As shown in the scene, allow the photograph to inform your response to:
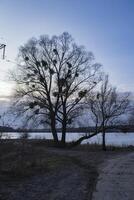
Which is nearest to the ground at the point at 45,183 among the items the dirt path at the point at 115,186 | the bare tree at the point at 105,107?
the dirt path at the point at 115,186

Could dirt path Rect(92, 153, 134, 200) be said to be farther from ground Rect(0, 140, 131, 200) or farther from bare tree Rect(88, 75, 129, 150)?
bare tree Rect(88, 75, 129, 150)

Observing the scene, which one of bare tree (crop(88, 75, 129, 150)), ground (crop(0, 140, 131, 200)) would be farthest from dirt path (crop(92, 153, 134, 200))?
bare tree (crop(88, 75, 129, 150))

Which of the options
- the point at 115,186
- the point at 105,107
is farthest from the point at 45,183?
the point at 105,107

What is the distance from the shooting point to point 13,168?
16375mm

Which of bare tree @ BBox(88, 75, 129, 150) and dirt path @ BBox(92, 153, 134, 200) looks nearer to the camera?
dirt path @ BBox(92, 153, 134, 200)

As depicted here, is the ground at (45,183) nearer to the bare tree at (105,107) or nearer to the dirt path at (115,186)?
the dirt path at (115,186)

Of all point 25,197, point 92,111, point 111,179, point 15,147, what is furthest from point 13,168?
point 92,111

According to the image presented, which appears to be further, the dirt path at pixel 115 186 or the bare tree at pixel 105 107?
the bare tree at pixel 105 107

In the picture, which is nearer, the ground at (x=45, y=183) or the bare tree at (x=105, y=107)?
the ground at (x=45, y=183)

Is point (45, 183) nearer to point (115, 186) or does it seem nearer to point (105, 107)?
point (115, 186)

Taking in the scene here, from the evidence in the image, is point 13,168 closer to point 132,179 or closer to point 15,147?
point 132,179

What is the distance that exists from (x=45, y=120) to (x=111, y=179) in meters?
35.1

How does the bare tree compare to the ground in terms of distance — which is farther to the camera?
the bare tree

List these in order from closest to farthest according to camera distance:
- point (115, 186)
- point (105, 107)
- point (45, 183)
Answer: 1. point (115, 186)
2. point (45, 183)
3. point (105, 107)
